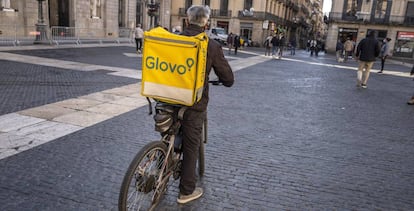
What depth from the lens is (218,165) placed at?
4.10 metres

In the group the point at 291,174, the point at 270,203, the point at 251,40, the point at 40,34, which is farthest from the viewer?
the point at 251,40

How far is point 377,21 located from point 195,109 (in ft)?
144

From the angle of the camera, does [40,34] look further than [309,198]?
Yes

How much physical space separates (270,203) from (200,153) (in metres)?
0.86

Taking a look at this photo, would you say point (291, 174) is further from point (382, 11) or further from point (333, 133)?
point (382, 11)

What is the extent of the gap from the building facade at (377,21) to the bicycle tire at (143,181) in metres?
41.6

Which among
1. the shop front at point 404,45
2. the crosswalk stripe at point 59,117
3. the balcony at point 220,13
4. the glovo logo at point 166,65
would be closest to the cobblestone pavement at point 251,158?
the crosswalk stripe at point 59,117

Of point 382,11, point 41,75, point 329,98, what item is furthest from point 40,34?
point 382,11

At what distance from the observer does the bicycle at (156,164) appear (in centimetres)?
259

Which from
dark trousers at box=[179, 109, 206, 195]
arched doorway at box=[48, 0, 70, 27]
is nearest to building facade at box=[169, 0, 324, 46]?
arched doorway at box=[48, 0, 70, 27]

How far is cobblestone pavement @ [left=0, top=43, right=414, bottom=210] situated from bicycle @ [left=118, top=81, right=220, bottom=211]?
0.33 m

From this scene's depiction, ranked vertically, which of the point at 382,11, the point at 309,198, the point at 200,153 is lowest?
the point at 309,198

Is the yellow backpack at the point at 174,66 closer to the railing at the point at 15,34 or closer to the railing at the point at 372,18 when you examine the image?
the railing at the point at 15,34

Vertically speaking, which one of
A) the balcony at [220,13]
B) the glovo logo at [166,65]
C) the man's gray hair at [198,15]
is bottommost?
the glovo logo at [166,65]
